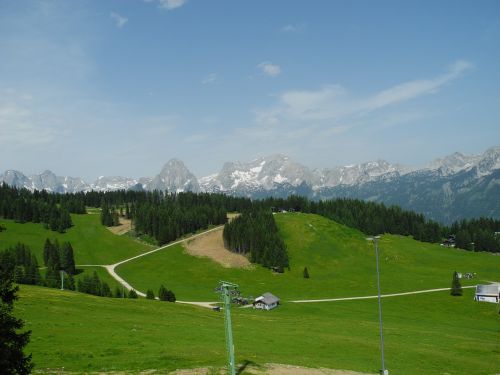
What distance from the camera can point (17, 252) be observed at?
431ft

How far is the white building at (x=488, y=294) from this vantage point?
115 m

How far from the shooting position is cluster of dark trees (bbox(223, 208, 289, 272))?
163 metres

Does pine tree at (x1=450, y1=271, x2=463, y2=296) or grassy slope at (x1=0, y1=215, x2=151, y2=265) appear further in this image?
grassy slope at (x1=0, y1=215, x2=151, y2=265)

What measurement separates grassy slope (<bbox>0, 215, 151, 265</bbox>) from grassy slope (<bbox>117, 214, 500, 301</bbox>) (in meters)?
15.2

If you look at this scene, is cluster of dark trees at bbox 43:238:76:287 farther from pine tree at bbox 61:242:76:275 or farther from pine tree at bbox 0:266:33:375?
pine tree at bbox 0:266:33:375

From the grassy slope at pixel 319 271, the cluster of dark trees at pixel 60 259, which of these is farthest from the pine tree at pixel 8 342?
the cluster of dark trees at pixel 60 259

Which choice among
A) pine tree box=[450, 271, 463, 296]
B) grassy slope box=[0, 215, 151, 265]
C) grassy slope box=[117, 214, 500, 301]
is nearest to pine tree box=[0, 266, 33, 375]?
grassy slope box=[117, 214, 500, 301]

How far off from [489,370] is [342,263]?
125 m

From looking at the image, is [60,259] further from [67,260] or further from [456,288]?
[456,288]

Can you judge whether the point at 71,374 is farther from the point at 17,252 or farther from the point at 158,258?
the point at 158,258

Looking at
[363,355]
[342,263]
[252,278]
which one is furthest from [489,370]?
[342,263]

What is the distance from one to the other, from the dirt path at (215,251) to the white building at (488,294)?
257 feet

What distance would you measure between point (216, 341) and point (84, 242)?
500 feet

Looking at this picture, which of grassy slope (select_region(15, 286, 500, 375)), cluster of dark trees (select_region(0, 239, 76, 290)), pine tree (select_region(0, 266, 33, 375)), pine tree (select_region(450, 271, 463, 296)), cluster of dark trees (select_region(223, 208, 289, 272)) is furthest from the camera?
cluster of dark trees (select_region(223, 208, 289, 272))
